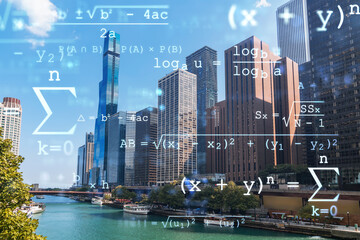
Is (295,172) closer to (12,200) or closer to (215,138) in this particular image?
(215,138)

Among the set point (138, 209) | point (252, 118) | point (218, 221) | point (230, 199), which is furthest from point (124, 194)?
point (218, 221)

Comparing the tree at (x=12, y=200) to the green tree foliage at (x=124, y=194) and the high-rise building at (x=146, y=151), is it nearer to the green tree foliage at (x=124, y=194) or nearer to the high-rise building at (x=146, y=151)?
the green tree foliage at (x=124, y=194)

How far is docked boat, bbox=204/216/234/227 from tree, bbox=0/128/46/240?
41.1m

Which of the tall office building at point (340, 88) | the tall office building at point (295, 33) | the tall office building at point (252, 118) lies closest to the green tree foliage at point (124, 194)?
the tall office building at point (252, 118)

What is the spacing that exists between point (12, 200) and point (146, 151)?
165169 mm

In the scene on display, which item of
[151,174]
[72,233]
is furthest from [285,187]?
[151,174]

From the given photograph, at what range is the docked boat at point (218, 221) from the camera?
5078 centimetres

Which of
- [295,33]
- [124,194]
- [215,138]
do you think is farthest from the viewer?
[215,138]

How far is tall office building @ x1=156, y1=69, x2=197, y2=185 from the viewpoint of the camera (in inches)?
5276

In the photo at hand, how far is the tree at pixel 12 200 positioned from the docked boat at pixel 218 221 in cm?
4114

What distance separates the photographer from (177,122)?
454 ft

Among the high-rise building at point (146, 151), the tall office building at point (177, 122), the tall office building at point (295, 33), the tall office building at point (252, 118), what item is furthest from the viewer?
the high-rise building at point (146, 151)

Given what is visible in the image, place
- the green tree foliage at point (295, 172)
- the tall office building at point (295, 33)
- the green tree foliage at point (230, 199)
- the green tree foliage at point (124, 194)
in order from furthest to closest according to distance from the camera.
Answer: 1. the green tree foliage at point (124, 194)
2. the tall office building at point (295, 33)
3. the green tree foliage at point (295, 172)
4. the green tree foliage at point (230, 199)

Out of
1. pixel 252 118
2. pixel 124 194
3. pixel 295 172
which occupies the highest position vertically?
pixel 252 118
